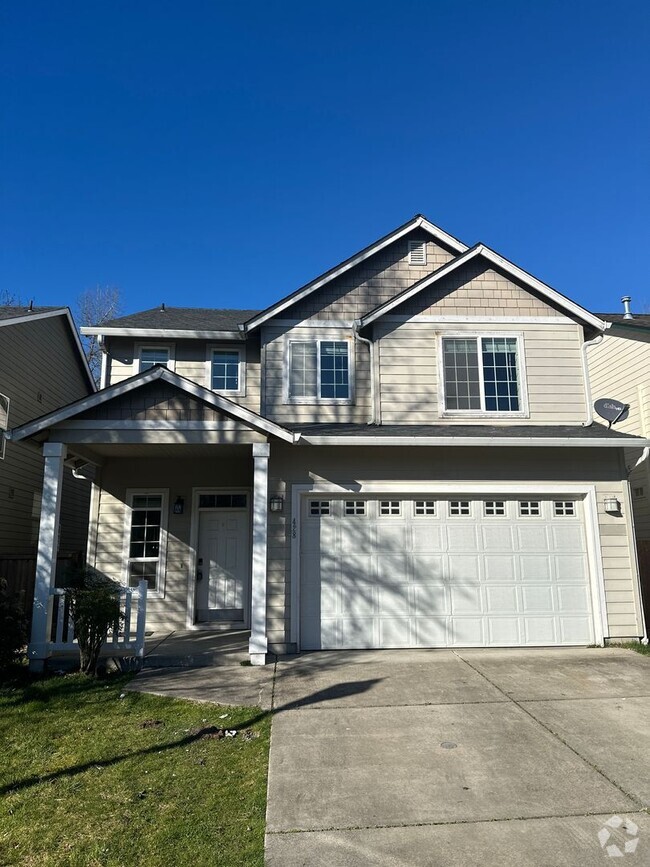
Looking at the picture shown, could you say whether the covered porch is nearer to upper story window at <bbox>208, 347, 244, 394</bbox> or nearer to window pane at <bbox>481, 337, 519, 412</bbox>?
upper story window at <bbox>208, 347, 244, 394</bbox>

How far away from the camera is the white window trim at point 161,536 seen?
390 inches

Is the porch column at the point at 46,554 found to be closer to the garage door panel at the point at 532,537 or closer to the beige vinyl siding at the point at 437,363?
the beige vinyl siding at the point at 437,363

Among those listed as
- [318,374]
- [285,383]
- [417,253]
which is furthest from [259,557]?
[417,253]

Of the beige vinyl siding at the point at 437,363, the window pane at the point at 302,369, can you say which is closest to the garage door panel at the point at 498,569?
the beige vinyl siding at the point at 437,363

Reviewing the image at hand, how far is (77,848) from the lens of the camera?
10.9 ft

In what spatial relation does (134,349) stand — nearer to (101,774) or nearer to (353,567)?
(353,567)

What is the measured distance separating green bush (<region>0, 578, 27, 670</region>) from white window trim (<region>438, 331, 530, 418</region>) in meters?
6.88

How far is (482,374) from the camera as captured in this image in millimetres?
9797

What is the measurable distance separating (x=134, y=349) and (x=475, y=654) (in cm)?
810

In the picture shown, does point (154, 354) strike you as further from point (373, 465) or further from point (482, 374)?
point (482, 374)

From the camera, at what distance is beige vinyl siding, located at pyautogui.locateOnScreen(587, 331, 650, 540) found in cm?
1207

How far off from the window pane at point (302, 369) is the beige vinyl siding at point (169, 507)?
1479mm

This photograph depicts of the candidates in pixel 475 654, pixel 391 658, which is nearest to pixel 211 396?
pixel 391 658

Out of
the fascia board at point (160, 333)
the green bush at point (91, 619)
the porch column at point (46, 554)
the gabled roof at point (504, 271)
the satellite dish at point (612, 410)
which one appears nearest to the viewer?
the green bush at point (91, 619)
